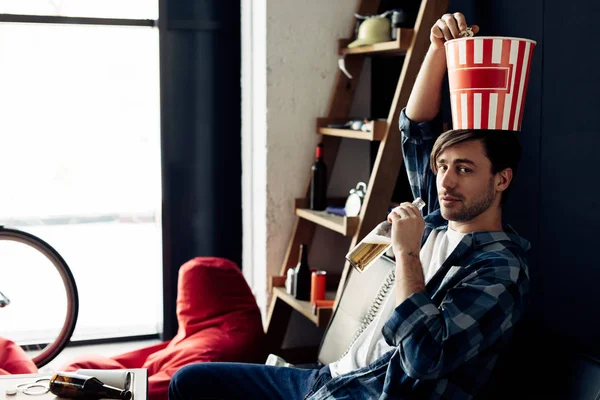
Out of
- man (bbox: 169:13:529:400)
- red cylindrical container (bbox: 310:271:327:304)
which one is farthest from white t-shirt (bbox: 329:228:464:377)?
red cylindrical container (bbox: 310:271:327:304)

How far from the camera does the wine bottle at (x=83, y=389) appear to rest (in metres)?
1.76

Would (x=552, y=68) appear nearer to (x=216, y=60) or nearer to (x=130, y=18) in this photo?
(x=216, y=60)

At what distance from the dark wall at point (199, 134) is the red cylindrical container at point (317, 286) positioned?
0.84m

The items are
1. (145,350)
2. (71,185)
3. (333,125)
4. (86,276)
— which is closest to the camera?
(145,350)

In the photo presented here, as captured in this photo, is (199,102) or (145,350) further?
(199,102)

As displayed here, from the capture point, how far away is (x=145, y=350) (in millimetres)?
2871

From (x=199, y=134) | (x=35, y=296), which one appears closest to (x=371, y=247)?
(x=199, y=134)

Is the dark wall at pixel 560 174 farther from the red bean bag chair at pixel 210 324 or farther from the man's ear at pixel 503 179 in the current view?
the red bean bag chair at pixel 210 324

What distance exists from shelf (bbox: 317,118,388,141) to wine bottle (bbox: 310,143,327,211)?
0.48 ft

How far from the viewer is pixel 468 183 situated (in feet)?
5.53

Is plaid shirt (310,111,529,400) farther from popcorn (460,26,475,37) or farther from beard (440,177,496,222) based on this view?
popcorn (460,26,475,37)

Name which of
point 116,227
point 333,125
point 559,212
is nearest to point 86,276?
point 116,227

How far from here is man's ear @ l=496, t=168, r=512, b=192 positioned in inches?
66.8

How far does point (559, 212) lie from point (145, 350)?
175 cm
